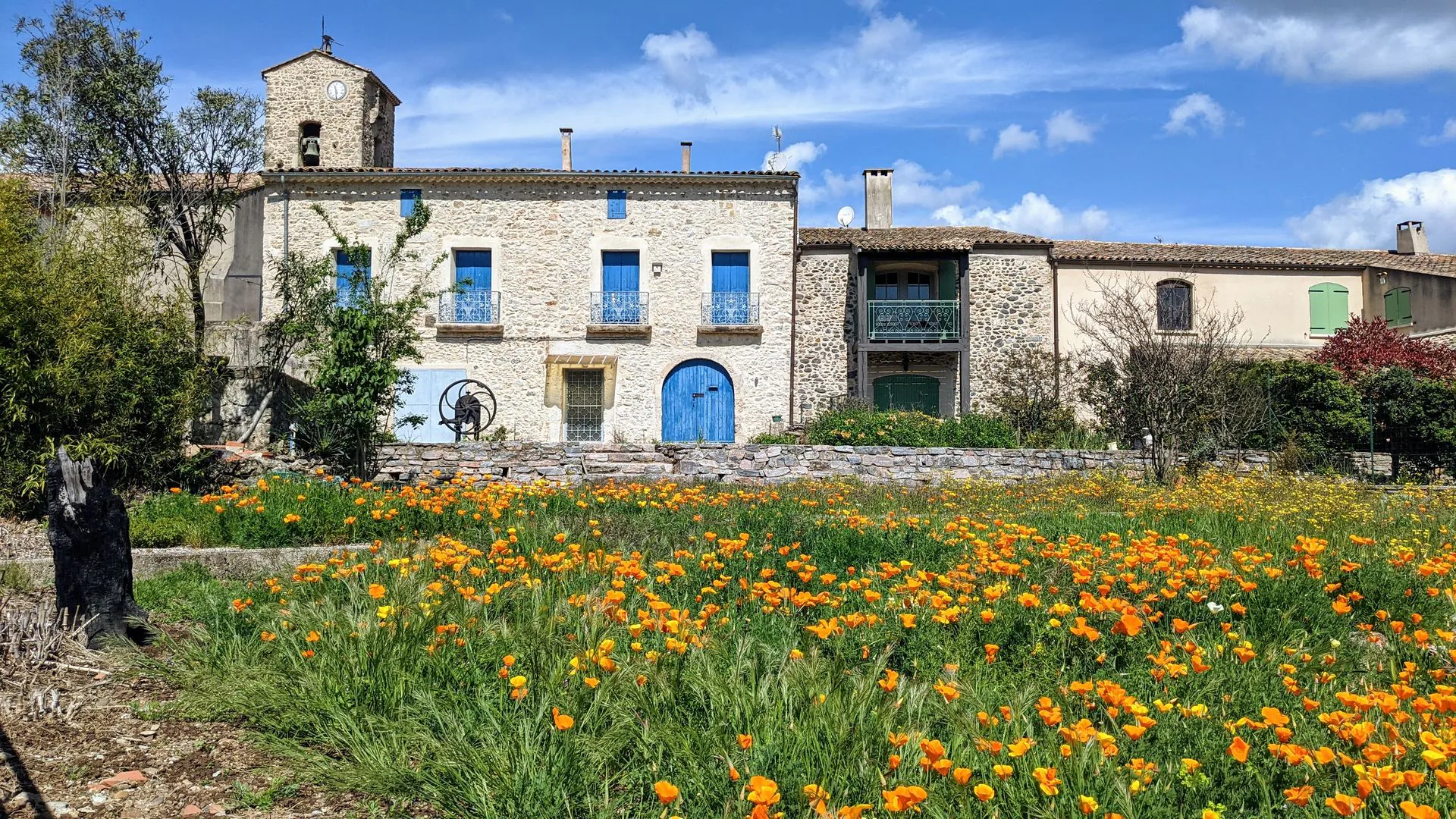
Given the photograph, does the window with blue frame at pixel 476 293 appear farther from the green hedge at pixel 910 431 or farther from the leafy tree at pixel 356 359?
the green hedge at pixel 910 431

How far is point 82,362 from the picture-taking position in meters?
9.79

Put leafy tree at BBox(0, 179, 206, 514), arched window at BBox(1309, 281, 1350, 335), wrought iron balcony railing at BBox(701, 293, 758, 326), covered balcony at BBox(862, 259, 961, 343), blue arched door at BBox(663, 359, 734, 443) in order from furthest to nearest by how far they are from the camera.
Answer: arched window at BBox(1309, 281, 1350, 335), covered balcony at BBox(862, 259, 961, 343), wrought iron balcony railing at BBox(701, 293, 758, 326), blue arched door at BBox(663, 359, 734, 443), leafy tree at BBox(0, 179, 206, 514)

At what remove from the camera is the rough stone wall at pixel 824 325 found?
20.7 meters

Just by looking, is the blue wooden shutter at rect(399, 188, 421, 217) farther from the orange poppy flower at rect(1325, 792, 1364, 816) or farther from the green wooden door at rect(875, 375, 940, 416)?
the orange poppy flower at rect(1325, 792, 1364, 816)

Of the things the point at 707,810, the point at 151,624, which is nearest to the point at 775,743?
the point at 707,810

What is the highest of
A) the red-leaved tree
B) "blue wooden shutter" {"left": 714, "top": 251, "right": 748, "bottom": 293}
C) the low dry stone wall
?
"blue wooden shutter" {"left": 714, "top": 251, "right": 748, "bottom": 293}

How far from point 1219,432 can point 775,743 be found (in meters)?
14.9

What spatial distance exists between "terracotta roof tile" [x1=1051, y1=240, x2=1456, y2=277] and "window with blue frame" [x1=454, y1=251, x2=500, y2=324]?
13071 millimetres

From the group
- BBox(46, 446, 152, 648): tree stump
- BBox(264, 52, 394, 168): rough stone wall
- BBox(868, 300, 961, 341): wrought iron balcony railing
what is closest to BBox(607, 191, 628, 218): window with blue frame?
BBox(868, 300, 961, 341): wrought iron balcony railing

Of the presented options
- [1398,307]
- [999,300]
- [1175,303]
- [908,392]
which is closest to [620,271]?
[908,392]

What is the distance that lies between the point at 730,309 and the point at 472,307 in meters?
5.77

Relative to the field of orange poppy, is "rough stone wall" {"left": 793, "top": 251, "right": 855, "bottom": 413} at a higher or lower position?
higher

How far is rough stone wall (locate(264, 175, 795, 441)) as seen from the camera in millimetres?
19812

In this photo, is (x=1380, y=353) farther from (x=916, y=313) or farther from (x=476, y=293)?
(x=476, y=293)
